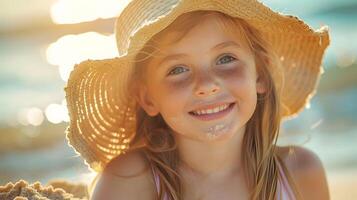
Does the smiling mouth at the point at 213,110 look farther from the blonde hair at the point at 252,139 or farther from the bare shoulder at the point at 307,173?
the bare shoulder at the point at 307,173

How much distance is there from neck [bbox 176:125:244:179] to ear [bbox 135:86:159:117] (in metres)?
0.17

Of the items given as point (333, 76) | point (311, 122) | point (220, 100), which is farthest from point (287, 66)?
point (333, 76)

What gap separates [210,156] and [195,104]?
363mm

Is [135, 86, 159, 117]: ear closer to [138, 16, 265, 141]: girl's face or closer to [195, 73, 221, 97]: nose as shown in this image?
[138, 16, 265, 141]: girl's face

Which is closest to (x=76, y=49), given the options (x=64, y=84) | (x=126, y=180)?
(x=64, y=84)

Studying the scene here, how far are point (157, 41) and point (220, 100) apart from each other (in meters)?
0.35

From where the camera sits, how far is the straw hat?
3.30 metres

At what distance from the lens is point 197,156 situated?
12.0 ft

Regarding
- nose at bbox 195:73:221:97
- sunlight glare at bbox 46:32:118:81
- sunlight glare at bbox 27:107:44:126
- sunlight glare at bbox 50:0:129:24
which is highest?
sunlight glare at bbox 50:0:129:24

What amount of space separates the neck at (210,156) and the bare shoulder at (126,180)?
18 centimetres

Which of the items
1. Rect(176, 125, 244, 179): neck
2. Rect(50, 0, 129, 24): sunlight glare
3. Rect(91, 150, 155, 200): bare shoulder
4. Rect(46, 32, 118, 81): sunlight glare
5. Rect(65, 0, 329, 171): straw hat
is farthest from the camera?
Rect(50, 0, 129, 24): sunlight glare

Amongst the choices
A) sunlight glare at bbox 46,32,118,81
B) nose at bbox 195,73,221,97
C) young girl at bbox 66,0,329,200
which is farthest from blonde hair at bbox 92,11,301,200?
sunlight glare at bbox 46,32,118,81

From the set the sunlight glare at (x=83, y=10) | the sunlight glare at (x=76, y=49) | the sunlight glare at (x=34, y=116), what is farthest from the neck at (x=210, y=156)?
the sunlight glare at (x=83, y=10)

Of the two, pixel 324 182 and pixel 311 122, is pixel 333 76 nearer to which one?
pixel 311 122
